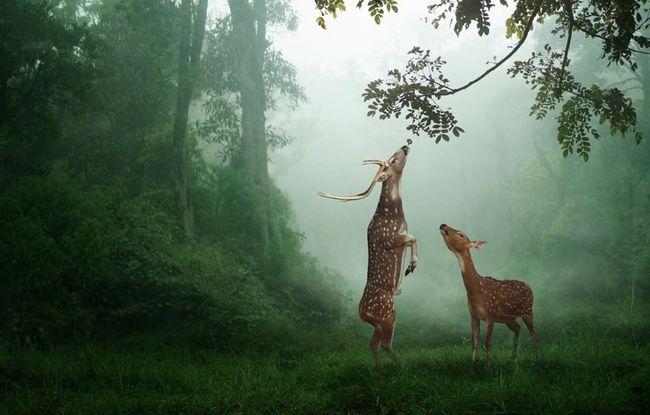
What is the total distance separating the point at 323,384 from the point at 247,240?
29.2ft

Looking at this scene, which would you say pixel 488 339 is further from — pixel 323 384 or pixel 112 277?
pixel 112 277

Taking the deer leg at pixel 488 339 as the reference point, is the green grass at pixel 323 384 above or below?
below

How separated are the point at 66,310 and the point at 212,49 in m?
10.3

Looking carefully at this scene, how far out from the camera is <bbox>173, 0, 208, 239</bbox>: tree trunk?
516 inches

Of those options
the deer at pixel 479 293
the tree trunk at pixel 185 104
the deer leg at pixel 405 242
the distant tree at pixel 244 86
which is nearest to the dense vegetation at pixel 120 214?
the tree trunk at pixel 185 104

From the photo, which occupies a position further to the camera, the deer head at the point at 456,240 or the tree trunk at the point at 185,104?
the tree trunk at the point at 185,104

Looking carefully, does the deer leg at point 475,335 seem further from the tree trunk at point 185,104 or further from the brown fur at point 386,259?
the tree trunk at point 185,104

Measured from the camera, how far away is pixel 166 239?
10930 millimetres

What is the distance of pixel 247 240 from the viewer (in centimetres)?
1429

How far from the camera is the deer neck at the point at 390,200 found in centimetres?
599

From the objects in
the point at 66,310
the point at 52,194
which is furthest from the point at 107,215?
the point at 66,310

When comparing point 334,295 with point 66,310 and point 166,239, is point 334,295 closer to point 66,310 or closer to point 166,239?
point 166,239

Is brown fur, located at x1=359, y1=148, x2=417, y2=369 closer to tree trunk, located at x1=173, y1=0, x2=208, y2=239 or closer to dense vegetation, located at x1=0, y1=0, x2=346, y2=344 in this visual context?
dense vegetation, located at x1=0, y1=0, x2=346, y2=344

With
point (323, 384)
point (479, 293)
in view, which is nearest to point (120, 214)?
point (323, 384)
